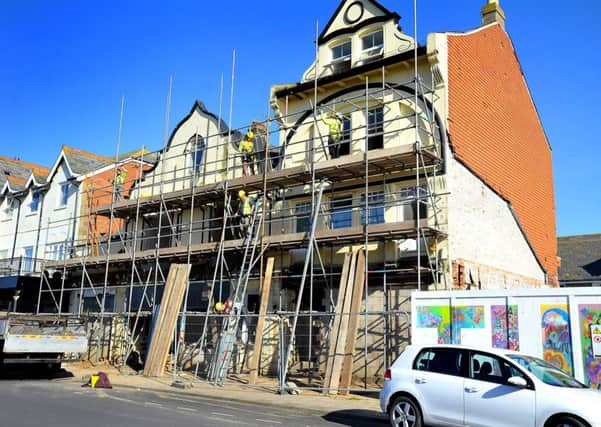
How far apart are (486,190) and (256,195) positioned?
764 cm

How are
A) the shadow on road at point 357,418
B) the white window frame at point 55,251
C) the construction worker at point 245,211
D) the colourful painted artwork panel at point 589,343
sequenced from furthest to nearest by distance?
the white window frame at point 55,251 → the construction worker at point 245,211 → the colourful painted artwork panel at point 589,343 → the shadow on road at point 357,418

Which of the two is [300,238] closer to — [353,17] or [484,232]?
[484,232]

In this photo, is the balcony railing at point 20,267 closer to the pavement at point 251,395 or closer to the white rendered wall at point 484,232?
the pavement at point 251,395

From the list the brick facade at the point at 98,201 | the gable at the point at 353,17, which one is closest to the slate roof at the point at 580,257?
the gable at the point at 353,17

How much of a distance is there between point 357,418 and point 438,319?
350 centimetres

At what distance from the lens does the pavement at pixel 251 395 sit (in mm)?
11773

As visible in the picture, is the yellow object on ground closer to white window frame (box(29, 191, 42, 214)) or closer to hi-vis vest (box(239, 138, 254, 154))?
hi-vis vest (box(239, 138, 254, 154))

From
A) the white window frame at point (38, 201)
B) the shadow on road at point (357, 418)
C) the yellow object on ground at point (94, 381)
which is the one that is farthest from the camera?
the white window frame at point (38, 201)

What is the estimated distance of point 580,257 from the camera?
32.0 meters

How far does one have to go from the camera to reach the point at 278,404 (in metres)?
12.2

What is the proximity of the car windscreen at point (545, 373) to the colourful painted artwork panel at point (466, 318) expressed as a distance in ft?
13.2

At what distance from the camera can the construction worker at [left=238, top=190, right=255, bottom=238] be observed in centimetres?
1950

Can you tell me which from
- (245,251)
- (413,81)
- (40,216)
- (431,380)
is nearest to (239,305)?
(245,251)

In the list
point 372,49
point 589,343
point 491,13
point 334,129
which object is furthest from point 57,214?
point 589,343
